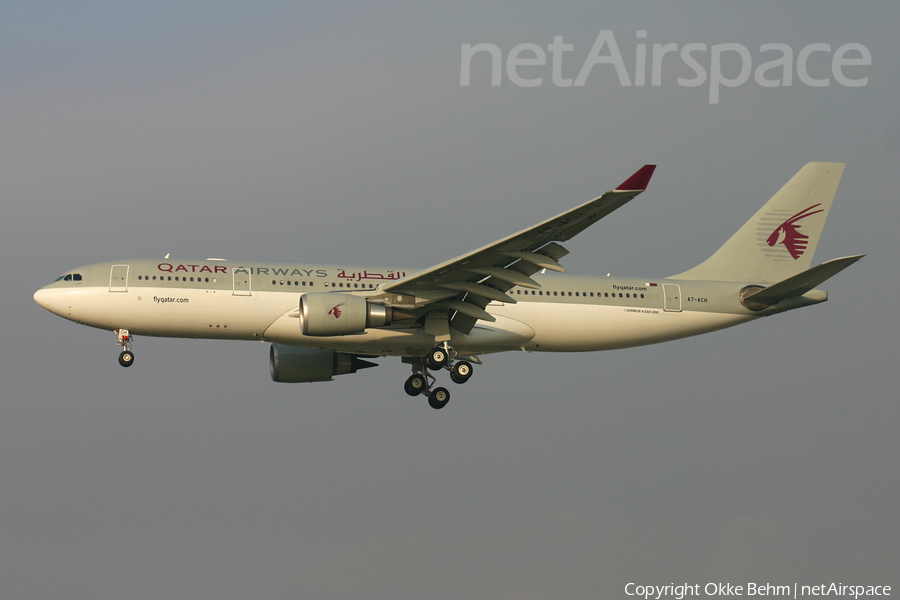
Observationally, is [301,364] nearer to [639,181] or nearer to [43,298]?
[43,298]

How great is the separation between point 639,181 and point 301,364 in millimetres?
17502

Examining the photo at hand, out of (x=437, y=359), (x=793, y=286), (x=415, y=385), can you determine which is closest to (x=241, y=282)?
(x=437, y=359)

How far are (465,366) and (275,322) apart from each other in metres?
6.91

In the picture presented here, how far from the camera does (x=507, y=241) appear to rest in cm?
3250

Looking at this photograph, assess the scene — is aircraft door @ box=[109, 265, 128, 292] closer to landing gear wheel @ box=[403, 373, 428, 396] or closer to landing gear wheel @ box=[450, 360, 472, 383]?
landing gear wheel @ box=[403, 373, 428, 396]

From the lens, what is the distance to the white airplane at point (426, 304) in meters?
34.8

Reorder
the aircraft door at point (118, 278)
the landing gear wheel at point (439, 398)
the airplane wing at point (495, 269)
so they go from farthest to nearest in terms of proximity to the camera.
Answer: the landing gear wheel at point (439, 398), the aircraft door at point (118, 278), the airplane wing at point (495, 269)

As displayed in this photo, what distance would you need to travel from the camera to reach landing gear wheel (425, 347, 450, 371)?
1491 inches

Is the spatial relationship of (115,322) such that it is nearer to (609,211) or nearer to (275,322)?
(275,322)

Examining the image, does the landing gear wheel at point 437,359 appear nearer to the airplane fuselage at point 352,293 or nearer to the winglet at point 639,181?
the airplane fuselage at point 352,293

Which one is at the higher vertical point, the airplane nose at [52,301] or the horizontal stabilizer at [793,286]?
the horizontal stabilizer at [793,286]

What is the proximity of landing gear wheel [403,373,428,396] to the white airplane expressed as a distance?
49 millimetres

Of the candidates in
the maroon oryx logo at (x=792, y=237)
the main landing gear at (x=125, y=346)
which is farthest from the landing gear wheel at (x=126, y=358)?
the maroon oryx logo at (x=792, y=237)

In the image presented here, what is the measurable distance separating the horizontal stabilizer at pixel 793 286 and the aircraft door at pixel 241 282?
59.0ft
